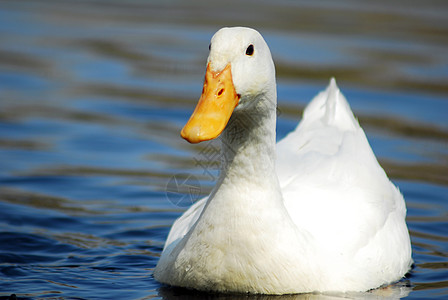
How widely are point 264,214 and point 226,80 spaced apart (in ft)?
3.84

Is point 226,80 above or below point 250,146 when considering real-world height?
above

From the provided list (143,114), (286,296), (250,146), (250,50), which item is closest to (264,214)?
(250,146)

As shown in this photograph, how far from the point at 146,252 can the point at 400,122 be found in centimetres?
580

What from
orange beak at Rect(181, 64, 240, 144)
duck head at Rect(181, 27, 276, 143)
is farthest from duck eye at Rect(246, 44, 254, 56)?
orange beak at Rect(181, 64, 240, 144)

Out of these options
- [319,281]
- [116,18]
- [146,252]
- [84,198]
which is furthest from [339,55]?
[319,281]

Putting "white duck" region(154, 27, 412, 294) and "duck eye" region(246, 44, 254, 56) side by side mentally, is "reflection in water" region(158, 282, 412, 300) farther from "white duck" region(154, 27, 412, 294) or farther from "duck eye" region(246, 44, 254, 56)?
"duck eye" region(246, 44, 254, 56)

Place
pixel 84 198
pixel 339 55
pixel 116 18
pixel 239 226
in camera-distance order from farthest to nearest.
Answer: pixel 116 18 < pixel 339 55 < pixel 84 198 < pixel 239 226

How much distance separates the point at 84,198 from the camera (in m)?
8.95

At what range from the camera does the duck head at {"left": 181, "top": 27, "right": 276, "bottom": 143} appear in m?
4.94

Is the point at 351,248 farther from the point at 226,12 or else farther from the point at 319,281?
the point at 226,12

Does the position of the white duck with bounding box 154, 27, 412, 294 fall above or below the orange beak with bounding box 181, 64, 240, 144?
below

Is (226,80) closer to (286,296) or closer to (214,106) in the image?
(214,106)

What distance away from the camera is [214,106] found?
500 cm

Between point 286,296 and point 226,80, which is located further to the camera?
point 286,296
